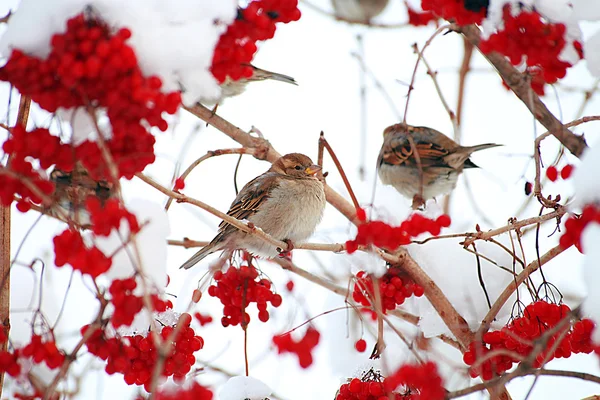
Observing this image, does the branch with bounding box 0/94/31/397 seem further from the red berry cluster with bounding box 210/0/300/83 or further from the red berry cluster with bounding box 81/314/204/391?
the red berry cluster with bounding box 210/0/300/83

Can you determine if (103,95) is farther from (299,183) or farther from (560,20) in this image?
(299,183)

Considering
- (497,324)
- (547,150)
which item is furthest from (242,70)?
(547,150)

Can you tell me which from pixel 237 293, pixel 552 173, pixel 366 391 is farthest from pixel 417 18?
pixel 366 391

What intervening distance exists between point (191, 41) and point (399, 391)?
160 cm

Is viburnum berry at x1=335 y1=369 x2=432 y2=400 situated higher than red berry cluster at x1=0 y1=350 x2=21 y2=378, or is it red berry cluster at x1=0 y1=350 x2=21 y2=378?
viburnum berry at x1=335 y1=369 x2=432 y2=400

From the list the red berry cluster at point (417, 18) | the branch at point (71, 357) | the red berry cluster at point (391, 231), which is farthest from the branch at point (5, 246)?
the red berry cluster at point (417, 18)

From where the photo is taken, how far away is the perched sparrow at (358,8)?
19.9ft

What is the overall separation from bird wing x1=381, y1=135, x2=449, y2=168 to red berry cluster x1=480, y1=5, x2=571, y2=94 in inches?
123

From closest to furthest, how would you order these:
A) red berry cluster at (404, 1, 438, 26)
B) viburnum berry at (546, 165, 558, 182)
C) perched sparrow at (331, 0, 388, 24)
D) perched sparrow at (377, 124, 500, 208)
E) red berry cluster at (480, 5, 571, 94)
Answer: red berry cluster at (480, 5, 571, 94) → viburnum berry at (546, 165, 558, 182) → red berry cluster at (404, 1, 438, 26) → perched sparrow at (377, 124, 500, 208) → perched sparrow at (331, 0, 388, 24)

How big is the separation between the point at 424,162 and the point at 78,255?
3.97 m

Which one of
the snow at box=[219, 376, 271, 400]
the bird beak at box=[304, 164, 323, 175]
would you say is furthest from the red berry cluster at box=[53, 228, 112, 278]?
the bird beak at box=[304, 164, 323, 175]

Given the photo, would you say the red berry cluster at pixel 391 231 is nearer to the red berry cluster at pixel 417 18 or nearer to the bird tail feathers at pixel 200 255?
the bird tail feathers at pixel 200 255

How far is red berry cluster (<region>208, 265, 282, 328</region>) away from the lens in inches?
117

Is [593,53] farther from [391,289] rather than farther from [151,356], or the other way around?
[151,356]
